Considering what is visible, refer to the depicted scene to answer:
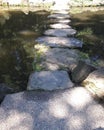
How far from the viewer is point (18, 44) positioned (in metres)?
6.52

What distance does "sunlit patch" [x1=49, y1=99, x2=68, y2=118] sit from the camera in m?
3.52

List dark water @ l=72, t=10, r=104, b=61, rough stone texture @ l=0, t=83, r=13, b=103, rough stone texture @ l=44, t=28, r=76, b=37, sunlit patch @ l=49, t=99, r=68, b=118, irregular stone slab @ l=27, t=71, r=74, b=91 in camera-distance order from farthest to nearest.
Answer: rough stone texture @ l=44, t=28, r=76, b=37, dark water @ l=72, t=10, r=104, b=61, irregular stone slab @ l=27, t=71, r=74, b=91, rough stone texture @ l=0, t=83, r=13, b=103, sunlit patch @ l=49, t=99, r=68, b=118

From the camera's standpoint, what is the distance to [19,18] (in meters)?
9.57

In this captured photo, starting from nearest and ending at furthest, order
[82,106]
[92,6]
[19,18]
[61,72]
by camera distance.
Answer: [82,106], [61,72], [19,18], [92,6]

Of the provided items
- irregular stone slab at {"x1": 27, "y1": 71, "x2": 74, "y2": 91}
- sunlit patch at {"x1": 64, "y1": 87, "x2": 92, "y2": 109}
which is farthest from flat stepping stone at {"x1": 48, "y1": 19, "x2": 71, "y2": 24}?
A: sunlit patch at {"x1": 64, "y1": 87, "x2": 92, "y2": 109}

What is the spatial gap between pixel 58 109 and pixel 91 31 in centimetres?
449

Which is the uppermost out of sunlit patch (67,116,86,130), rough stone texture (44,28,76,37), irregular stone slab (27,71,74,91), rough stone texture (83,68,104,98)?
rough stone texture (83,68,104,98)

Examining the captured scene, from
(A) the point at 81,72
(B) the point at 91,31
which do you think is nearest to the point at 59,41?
(B) the point at 91,31

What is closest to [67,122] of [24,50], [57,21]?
[24,50]

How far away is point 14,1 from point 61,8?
7.82 feet

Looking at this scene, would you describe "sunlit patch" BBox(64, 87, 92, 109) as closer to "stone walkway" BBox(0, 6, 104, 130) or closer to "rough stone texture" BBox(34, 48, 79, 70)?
"stone walkway" BBox(0, 6, 104, 130)

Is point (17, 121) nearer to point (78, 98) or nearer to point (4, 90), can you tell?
point (4, 90)

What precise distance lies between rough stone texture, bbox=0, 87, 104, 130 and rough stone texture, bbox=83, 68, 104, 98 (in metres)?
0.12

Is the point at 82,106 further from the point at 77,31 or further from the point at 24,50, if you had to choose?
the point at 77,31
